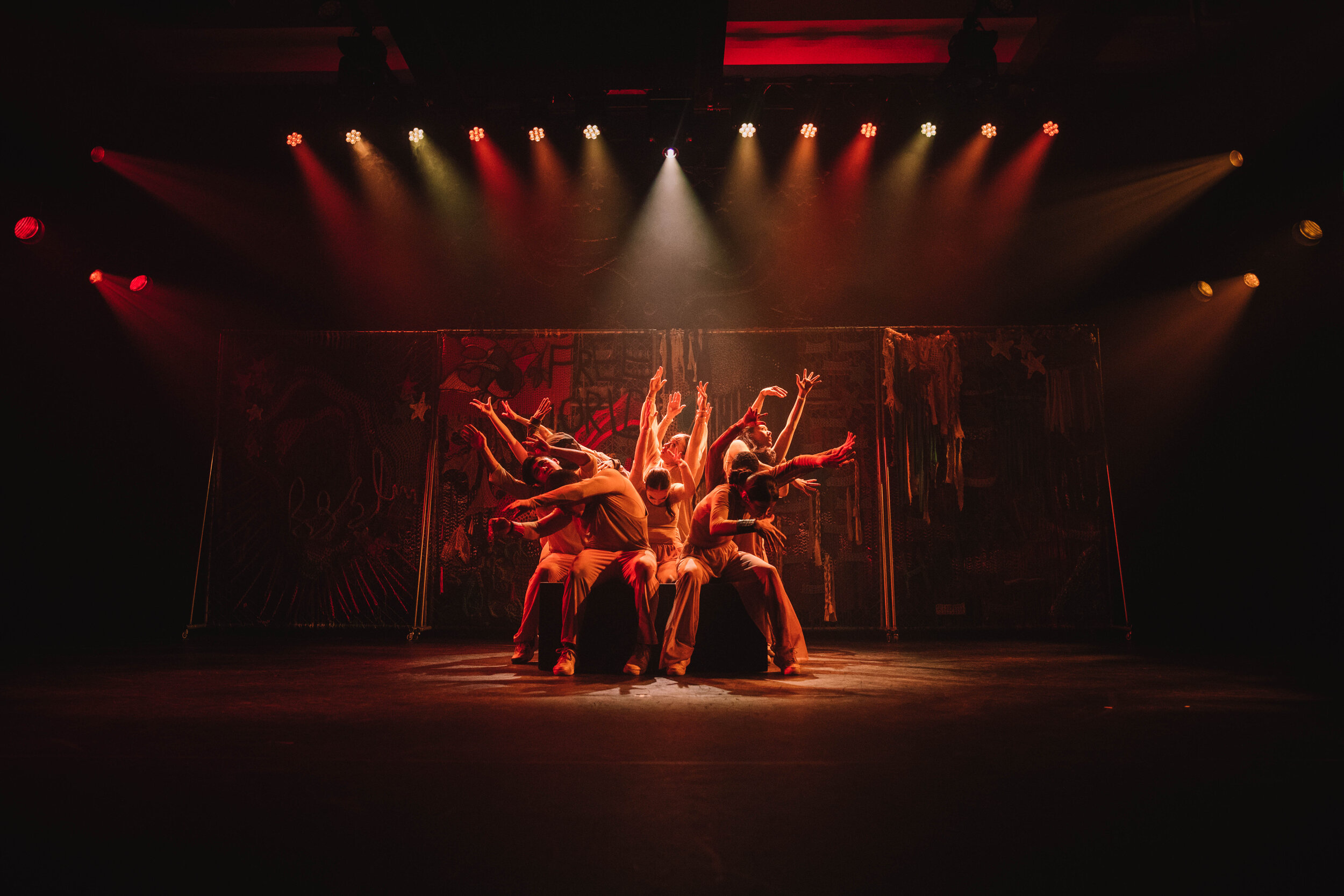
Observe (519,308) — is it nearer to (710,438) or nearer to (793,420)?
(710,438)

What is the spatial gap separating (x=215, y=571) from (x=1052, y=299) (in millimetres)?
7729

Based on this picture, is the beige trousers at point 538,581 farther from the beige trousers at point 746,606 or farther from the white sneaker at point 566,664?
the beige trousers at point 746,606

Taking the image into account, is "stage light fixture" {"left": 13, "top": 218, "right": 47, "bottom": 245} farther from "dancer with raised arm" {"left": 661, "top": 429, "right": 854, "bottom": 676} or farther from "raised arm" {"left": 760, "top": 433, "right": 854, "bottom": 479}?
"raised arm" {"left": 760, "top": 433, "right": 854, "bottom": 479}

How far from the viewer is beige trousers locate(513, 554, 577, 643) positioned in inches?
193

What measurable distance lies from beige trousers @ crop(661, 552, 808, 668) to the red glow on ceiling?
4.31 meters

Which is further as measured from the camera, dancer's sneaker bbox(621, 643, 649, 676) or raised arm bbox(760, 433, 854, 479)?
raised arm bbox(760, 433, 854, 479)

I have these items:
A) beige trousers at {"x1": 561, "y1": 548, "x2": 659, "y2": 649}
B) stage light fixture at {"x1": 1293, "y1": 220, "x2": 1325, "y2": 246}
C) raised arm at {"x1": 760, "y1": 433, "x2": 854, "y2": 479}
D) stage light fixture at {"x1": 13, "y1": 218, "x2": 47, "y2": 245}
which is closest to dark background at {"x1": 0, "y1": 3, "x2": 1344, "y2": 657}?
stage light fixture at {"x1": 1293, "y1": 220, "x2": 1325, "y2": 246}

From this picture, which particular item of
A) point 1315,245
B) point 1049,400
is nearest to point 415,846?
point 1049,400

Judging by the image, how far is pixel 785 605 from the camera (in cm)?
445

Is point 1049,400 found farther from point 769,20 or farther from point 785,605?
point 769,20

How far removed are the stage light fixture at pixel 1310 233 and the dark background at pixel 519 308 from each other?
8cm

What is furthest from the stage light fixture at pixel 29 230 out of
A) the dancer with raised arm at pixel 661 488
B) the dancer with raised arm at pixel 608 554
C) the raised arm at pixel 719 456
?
the raised arm at pixel 719 456

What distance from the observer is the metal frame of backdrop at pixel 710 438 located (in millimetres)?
6316

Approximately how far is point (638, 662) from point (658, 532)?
115 centimetres
